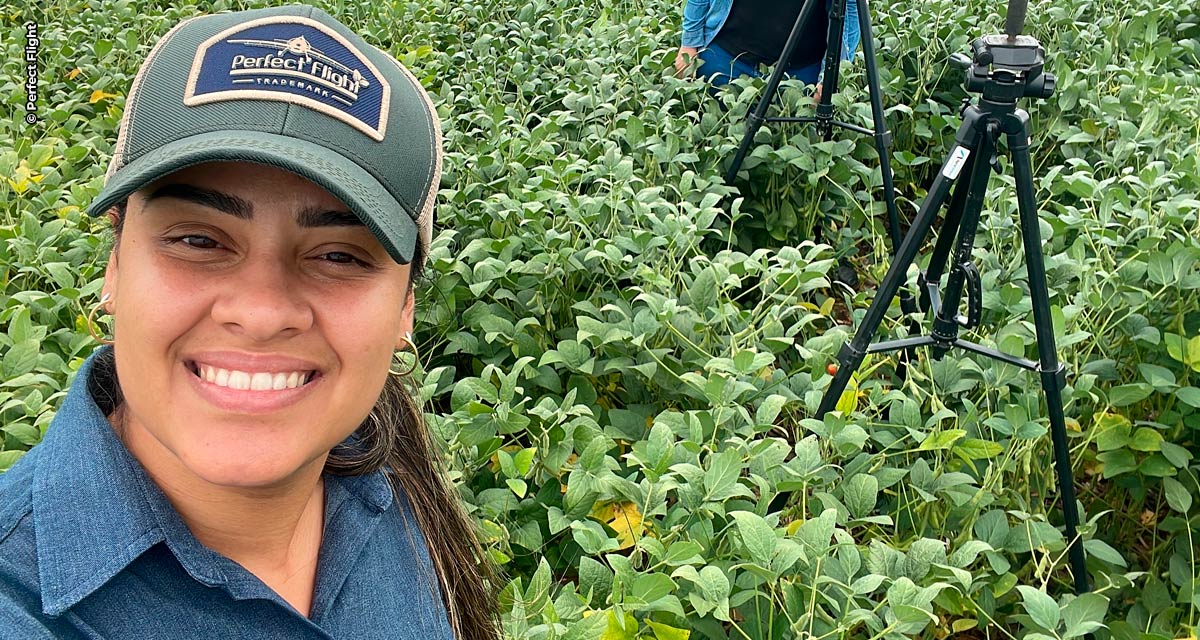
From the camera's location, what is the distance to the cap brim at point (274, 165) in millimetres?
894

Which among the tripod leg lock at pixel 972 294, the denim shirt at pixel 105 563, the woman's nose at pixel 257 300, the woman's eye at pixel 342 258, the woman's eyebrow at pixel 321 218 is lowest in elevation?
the tripod leg lock at pixel 972 294

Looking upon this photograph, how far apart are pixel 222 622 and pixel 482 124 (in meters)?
2.79

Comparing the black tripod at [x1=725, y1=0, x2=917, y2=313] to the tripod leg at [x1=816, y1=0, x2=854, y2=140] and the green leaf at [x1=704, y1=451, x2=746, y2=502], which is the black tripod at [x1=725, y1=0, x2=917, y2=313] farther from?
the green leaf at [x1=704, y1=451, x2=746, y2=502]

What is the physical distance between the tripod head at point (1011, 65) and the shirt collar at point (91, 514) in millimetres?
1770

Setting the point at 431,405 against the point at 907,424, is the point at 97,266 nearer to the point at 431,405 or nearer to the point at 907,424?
the point at 431,405

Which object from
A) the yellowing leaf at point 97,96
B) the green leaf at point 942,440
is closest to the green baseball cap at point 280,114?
the green leaf at point 942,440

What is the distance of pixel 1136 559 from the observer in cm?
252

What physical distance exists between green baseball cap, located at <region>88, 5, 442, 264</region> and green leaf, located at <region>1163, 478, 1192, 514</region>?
6.50 ft

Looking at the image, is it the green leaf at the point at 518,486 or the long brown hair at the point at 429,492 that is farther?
the green leaf at the point at 518,486

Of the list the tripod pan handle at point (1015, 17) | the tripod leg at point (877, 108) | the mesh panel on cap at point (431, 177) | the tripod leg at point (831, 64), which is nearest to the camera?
the mesh panel on cap at point (431, 177)

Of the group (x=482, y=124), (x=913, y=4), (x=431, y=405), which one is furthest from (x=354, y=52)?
(x=913, y=4)

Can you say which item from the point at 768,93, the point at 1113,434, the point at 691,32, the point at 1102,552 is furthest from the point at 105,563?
the point at 691,32

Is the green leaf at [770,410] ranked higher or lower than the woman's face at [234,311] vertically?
lower

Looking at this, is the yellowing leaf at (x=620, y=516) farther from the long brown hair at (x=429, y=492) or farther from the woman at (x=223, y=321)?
the woman at (x=223, y=321)
